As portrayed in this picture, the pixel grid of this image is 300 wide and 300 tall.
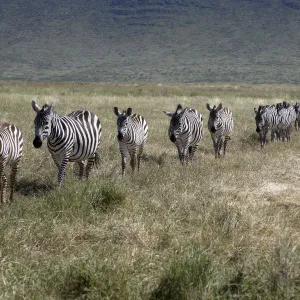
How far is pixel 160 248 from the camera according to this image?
5406mm

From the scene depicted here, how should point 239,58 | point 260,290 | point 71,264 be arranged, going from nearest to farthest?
point 260,290, point 71,264, point 239,58

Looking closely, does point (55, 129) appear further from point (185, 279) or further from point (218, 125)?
point (218, 125)

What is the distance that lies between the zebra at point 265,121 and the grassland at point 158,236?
595cm

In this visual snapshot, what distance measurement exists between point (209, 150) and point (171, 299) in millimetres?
10910

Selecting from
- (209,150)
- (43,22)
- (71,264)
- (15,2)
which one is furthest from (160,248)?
(15,2)

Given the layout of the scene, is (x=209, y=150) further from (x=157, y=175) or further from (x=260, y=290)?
(x=260, y=290)

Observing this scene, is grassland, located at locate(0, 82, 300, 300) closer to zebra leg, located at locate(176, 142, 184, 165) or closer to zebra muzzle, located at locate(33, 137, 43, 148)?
zebra muzzle, located at locate(33, 137, 43, 148)

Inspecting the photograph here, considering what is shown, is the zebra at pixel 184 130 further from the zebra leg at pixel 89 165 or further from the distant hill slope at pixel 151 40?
the distant hill slope at pixel 151 40

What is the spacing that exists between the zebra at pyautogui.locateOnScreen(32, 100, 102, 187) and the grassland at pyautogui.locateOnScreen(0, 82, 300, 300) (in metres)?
0.57

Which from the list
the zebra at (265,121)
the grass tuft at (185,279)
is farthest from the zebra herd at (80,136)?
the grass tuft at (185,279)

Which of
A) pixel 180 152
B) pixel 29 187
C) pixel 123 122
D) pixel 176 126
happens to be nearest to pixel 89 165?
pixel 123 122

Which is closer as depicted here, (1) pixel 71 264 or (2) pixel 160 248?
(1) pixel 71 264

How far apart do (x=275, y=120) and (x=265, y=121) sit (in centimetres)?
129

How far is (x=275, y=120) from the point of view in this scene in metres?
18.3
